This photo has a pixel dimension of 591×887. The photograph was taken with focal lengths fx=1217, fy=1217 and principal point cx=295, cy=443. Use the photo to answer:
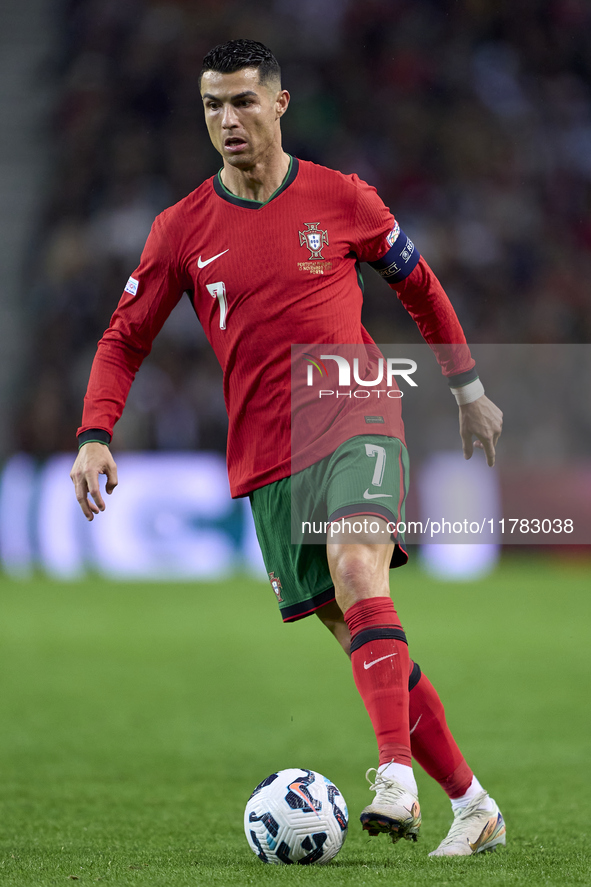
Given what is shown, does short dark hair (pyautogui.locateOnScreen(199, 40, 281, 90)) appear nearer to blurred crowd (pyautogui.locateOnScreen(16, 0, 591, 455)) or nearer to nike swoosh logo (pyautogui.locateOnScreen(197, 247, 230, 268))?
nike swoosh logo (pyautogui.locateOnScreen(197, 247, 230, 268))

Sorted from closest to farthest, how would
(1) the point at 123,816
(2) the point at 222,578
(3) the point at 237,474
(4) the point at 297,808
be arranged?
1. (4) the point at 297,808
2. (3) the point at 237,474
3. (1) the point at 123,816
4. (2) the point at 222,578

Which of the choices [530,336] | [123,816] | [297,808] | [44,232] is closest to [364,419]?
[297,808]

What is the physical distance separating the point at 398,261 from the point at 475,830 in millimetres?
1643

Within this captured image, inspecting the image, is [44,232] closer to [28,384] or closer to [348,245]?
[28,384]

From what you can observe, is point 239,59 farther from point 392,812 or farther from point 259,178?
point 392,812

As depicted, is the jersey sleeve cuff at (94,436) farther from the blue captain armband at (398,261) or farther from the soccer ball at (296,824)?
the soccer ball at (296,824)

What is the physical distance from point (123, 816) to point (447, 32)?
41.7 ft

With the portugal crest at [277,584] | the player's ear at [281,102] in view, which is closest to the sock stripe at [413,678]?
the portugal crest at [277,584]

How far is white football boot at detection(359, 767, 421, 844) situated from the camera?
2811 millimetres

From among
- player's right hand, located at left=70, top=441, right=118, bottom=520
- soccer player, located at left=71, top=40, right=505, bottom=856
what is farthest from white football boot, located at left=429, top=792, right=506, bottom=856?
player's right hand, located at left=70, top=441, right=118, bottom=520

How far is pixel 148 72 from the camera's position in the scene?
1459cm

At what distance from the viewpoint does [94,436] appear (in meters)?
3.41

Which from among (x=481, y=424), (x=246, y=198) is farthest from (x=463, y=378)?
(x=246, y=198)

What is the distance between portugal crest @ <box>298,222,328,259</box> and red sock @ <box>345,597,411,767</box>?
101cm
